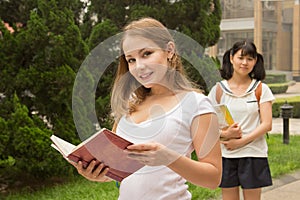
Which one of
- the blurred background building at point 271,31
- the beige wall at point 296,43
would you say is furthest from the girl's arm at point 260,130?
the beige wall at point 296,43

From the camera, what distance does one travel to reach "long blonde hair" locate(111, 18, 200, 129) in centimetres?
150

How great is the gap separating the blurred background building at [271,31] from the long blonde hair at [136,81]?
91.9 ft

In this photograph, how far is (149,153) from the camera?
130cm

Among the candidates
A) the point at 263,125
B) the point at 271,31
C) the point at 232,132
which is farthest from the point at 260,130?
the point at 271,31

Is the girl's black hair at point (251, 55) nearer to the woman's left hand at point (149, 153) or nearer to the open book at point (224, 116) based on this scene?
the open book at point (224, 116)

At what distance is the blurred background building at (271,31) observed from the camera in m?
30.2

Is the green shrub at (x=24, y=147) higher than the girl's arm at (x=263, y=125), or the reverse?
the girl's arm at (x=263, y=125)

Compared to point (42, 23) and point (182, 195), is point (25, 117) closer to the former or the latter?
point (42, 23)

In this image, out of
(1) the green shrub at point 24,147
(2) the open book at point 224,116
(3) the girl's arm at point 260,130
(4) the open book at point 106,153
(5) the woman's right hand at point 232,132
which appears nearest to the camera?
(4) the open book at point 106,153

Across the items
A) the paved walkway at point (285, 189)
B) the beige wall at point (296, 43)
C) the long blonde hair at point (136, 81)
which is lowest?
the beige wall at point (296, 43)

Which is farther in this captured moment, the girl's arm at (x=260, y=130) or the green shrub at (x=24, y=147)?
the green shrub at (x=24, y=147)

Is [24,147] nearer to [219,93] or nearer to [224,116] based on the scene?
[219,93]

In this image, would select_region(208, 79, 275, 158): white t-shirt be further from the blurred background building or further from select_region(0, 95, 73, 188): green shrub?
the blurred background building

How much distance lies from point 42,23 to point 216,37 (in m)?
2.72
